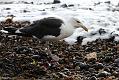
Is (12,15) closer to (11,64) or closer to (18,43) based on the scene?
(18,43)

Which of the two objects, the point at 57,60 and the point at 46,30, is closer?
the point at 57,60

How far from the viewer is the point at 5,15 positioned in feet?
48.7

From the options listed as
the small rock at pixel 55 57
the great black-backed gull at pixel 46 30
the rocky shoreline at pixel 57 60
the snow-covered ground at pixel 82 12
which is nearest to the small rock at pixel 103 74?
the rocky shoreline at pixel 57 60

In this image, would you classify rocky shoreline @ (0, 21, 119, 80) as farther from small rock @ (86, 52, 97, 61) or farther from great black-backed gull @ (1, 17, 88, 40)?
great black-backed gull @ (1, 17, 88, 40)

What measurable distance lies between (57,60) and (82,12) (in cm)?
611

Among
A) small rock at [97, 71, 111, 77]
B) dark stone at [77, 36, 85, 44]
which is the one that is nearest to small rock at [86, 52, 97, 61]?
small rock at [97, 71, 111, 77]

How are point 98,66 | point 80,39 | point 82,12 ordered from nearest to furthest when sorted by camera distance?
1. point 98,66
2. point 80,39
3. point 82,12

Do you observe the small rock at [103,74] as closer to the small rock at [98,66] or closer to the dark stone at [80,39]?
the small rock at [98,66]

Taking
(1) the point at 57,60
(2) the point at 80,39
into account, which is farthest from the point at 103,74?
(2) the point at 80,39

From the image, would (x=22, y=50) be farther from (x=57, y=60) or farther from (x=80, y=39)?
(x=80, y=39)

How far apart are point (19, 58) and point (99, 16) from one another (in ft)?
18.4

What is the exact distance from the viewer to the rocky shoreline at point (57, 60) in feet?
26.2

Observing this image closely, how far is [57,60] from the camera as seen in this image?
29.7ft

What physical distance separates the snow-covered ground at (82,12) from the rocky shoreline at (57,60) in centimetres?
61
